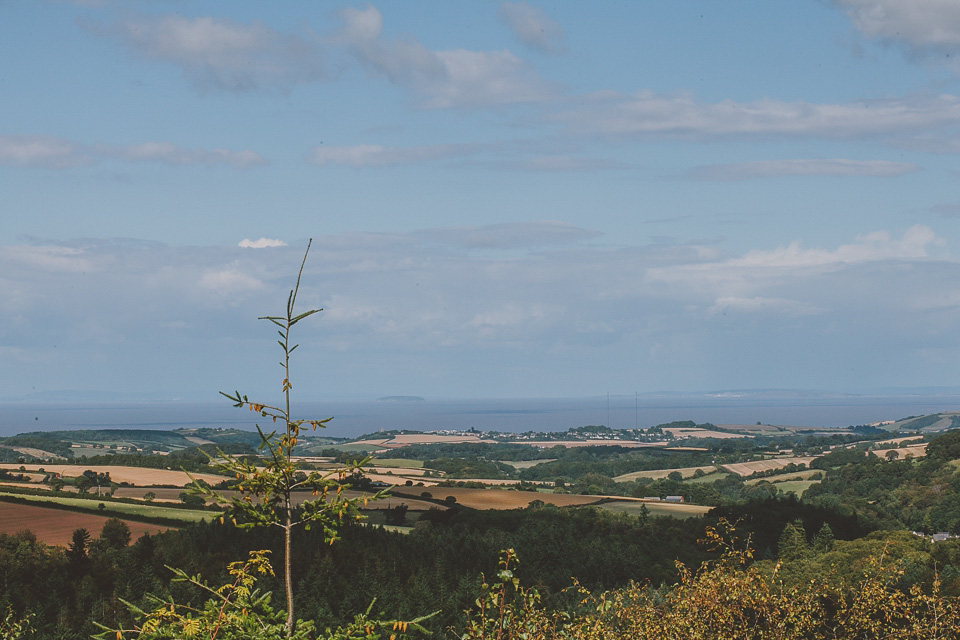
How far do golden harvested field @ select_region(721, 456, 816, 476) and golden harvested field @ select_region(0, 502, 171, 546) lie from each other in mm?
121004

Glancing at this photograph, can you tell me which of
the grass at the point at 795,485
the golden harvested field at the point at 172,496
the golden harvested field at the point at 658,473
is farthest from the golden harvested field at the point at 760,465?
the golden harvested field at the point at 172,496

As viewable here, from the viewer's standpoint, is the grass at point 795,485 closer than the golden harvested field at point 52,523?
No

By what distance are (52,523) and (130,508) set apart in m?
11.3

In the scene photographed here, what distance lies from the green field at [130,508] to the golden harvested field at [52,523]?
3.36 meters

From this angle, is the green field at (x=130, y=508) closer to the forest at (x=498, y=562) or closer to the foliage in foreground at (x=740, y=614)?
the forest at (x=498, y=562)

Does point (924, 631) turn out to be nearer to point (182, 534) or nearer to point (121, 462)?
point (182, 534)

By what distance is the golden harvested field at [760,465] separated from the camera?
536 ft

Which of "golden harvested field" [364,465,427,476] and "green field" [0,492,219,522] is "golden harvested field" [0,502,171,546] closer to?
"green field" [0,492,219,522]

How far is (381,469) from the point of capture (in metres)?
139

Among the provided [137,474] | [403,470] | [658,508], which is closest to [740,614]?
[658,508]

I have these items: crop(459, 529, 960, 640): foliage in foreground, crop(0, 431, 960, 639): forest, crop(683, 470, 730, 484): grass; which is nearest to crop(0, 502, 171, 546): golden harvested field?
crop(0, 431, 960, 639): forest

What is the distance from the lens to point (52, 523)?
61719 mm

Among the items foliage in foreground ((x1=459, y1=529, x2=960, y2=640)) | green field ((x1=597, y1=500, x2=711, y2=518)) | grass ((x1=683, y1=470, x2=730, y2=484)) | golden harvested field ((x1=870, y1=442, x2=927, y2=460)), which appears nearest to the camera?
foliage in foreground ((x1=459, y1=529, x2=960, y2=640))

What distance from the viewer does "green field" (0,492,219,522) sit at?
70562mm
